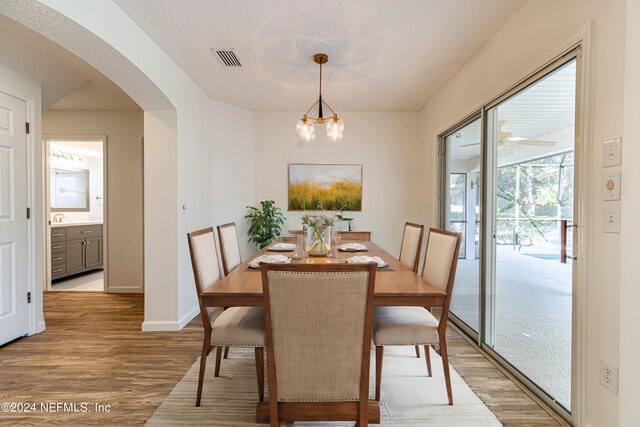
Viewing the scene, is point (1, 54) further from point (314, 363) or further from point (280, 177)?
point (314, 363)

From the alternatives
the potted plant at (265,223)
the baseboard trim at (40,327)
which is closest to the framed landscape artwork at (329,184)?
the potted plant at (265,223)

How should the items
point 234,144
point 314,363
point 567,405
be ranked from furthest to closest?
point 234,144, point 567,405, point 314,363

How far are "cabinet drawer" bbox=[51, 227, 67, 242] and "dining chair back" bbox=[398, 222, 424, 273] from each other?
5221 mm

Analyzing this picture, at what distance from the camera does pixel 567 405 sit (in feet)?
5.85

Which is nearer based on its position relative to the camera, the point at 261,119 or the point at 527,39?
the point at 527,39

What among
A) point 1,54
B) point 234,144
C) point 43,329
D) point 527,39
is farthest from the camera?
point 234,144

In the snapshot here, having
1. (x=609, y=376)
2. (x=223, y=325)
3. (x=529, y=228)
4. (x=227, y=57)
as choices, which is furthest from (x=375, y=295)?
(x=227, y=57)

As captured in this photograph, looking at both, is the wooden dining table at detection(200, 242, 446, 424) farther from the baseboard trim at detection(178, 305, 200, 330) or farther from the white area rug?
the baseboard trim at detection(178, 305, 200, 330)

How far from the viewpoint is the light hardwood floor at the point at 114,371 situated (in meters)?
1.80

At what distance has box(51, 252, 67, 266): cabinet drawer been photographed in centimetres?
476

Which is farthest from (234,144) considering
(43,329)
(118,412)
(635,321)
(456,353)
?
(635,321)

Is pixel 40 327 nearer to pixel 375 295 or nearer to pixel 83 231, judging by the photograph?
pixel 83 231

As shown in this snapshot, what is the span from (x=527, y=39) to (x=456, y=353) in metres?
2.36

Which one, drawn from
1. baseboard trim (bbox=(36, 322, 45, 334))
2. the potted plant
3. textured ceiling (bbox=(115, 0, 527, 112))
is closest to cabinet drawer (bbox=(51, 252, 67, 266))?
baseboard trim (bbox=(36, 322, 45, 334))
